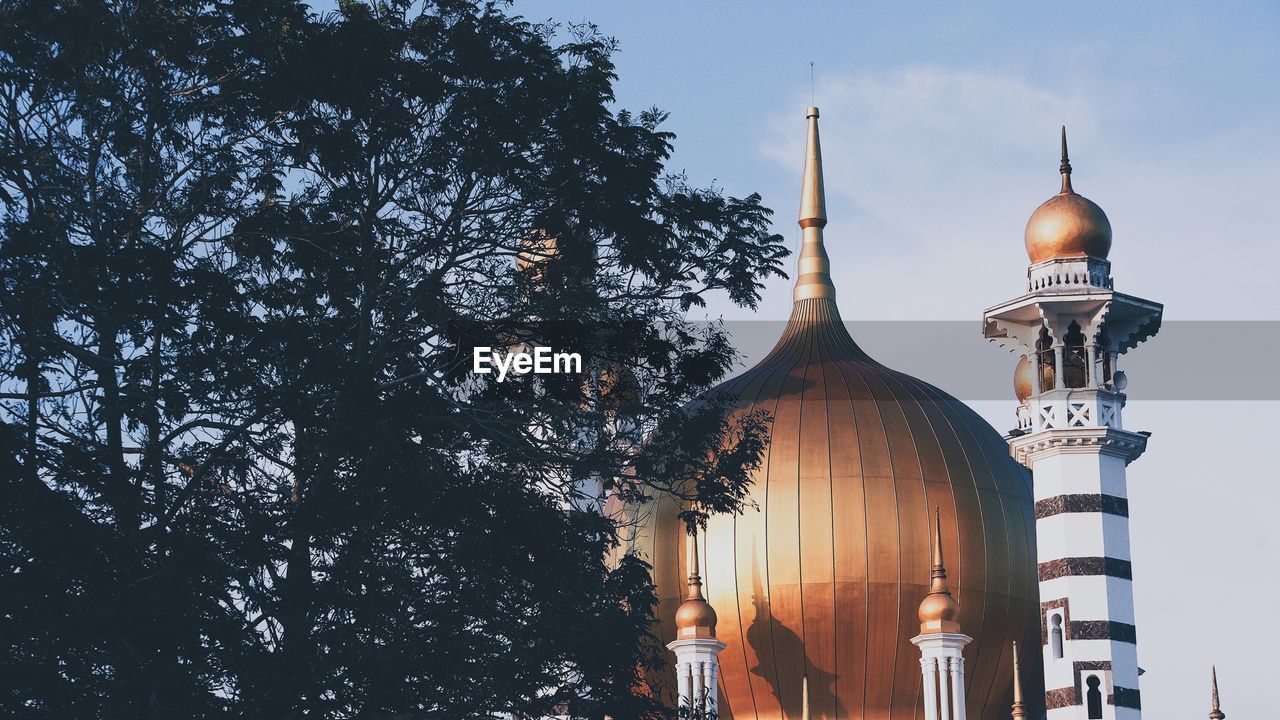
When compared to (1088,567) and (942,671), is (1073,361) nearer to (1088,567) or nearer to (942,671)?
(1088,567)

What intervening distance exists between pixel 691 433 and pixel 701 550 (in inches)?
1028

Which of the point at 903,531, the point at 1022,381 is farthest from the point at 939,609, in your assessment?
the point at 1022,381

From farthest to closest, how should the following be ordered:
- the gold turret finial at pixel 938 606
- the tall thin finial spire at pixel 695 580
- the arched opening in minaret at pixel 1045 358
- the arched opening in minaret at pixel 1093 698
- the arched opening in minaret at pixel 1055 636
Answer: the tall thin finial spire at pixel 695 580
the gold turret finial at pixel 938 606
the arched opening in minaret at pixel 1045 358
the arched opening in minaret at pixel 1055 636
the arched opening in minaret at pixel 1093 698

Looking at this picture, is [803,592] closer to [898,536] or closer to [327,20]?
[898,536]

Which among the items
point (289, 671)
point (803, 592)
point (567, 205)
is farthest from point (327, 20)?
point (803, 592)

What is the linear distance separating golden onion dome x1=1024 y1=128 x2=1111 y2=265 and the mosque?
4cm

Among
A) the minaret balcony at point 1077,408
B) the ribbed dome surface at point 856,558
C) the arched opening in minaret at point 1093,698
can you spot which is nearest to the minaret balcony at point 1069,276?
the minaret balcony at point 1077,408

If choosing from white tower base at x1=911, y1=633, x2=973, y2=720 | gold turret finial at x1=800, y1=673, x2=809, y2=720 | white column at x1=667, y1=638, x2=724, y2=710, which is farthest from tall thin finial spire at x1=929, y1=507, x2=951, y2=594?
white column at x1=667, y1=638, x2=724, y2=710

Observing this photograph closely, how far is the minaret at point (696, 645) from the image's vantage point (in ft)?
148

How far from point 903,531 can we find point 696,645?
17.8 ft

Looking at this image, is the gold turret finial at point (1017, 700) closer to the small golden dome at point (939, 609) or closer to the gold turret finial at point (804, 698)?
the small golden dome at point (939, 609)

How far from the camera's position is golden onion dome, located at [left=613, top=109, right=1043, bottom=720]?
4594 cm

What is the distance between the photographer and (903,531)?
46.8 m

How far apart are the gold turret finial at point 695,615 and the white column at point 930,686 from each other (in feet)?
15.1
